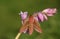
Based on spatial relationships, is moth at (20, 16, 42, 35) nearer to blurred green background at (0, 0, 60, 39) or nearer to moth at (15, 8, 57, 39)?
moth at (15, 8, 57, 39)

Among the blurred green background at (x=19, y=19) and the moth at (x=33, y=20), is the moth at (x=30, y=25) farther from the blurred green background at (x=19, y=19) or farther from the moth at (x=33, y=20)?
the blurred green background at (x=19, y=19)

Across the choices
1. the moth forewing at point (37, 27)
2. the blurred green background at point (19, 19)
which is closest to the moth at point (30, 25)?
the moth forewing at point (37, 27)

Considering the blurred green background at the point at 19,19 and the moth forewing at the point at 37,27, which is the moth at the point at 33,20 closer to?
the moth forewing at the point at 37,27

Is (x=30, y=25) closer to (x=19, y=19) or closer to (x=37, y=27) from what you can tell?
(x=37, y=27)

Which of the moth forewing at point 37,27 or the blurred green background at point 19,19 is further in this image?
the blurred green background at point 19,19

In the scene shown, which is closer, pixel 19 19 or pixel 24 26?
pixel 24 26

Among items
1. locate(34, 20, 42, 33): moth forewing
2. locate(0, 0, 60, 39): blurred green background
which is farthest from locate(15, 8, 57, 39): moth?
locate(0, 0, 60, 39): blurred green background

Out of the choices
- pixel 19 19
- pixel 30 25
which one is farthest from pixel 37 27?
pixel 19 19

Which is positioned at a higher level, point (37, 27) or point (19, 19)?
point (37, 27)

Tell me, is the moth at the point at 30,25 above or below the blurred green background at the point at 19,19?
above
